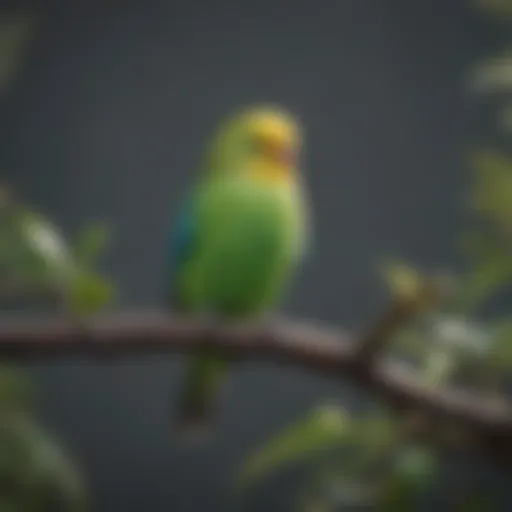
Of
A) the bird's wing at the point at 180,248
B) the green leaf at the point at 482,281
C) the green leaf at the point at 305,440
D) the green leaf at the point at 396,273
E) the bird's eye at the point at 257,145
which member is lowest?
the green leaf at the point at 305,440

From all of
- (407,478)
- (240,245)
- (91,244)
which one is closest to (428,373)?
(407,478)

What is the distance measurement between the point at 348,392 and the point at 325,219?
0.18 metres

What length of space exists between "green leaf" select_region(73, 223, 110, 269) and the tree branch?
0.09m

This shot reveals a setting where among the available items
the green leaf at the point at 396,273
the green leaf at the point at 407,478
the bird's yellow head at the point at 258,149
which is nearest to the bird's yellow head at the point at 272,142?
the bird's yellow head at the point at 258,149

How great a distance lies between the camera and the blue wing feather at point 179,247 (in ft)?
3.80

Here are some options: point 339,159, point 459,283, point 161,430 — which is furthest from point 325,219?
point 161,430

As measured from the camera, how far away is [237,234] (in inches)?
44.9

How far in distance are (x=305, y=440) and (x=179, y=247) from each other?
222 millimetres

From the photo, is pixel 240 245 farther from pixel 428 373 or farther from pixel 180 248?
pixel 428 373

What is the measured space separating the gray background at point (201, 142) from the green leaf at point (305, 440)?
5 cm

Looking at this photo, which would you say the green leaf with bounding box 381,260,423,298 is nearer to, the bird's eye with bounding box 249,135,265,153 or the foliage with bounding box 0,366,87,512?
the bird's eye with bounding box 249,135,265,153

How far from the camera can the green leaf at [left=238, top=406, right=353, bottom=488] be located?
109 cm

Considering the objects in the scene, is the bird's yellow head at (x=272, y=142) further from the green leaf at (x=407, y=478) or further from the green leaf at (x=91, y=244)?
the green leaf at (x=407, y=478)

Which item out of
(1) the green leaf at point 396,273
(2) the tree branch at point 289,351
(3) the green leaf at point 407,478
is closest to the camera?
(2) the tree branch at point 289,351
